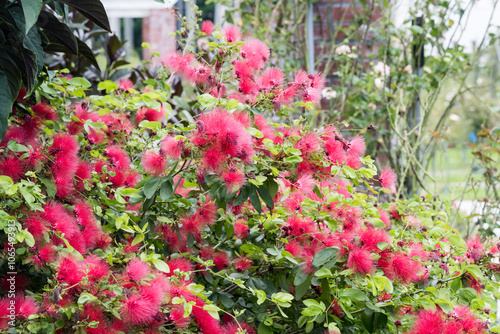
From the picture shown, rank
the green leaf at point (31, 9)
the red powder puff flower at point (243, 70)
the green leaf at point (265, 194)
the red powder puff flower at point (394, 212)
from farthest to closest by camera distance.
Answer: the red powder puff flower at point (394, 212), the red powder puff flower at point (243, 70), the green leaf at point (265, 194), the green leaf at point (31, 9)

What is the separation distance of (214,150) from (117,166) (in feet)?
1.26

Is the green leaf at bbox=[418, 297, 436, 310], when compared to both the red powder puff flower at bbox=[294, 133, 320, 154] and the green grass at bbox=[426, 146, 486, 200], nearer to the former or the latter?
the red powder puff flower at bbox=[294, 133, 320, 154]

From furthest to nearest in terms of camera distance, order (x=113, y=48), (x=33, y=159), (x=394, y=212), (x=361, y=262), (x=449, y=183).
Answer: (x=449, y=183) → (x=113, y=48) → (x=394, y=212) → (x=33, y=159) → (x=361, y=262)

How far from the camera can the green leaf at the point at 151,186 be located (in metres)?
0.86

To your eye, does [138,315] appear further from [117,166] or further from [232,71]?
[232,71]

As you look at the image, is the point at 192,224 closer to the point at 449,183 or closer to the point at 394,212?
the point at 394,212

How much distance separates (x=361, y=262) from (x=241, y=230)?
33 cm

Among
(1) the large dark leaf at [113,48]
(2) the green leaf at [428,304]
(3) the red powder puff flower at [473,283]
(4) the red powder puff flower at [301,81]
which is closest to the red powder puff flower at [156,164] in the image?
(4) the red powder puff flower at [301,81]

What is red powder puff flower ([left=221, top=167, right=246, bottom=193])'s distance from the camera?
833 millimetres

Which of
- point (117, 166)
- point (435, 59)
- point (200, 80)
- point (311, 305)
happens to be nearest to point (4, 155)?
point (117, 166)

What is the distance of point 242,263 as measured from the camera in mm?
998

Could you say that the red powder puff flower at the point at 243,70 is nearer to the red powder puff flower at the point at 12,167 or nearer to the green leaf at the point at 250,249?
the green leaf at the point at 250,249

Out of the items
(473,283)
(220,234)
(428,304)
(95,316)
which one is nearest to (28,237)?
(95,316)

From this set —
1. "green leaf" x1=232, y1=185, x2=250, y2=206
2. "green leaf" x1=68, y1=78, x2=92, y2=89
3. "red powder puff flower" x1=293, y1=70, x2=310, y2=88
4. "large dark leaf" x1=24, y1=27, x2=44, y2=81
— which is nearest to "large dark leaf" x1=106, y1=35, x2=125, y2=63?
"green leaf" x1=68, y1=78, x2=92, y2=89
